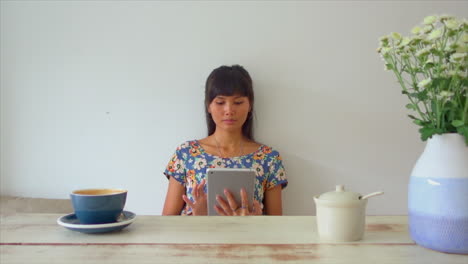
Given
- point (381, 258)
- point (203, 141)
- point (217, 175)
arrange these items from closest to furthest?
1. point (381, 258)
2. point (217, 175)
3. point (203, 141)

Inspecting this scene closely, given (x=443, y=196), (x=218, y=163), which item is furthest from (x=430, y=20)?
(x=218, y=163)

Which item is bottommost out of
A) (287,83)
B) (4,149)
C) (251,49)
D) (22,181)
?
(22,181)

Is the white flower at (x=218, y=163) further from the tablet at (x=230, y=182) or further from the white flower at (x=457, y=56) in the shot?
the white flower at (x=457, y=56)

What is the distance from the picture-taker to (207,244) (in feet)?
2.78

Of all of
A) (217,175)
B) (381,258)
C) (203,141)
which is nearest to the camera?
(381,258)

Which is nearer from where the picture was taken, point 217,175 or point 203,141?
point 217,175

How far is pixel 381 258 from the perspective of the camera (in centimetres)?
76

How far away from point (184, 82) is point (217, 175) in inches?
23.1

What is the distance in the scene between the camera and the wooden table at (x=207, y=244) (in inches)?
29.9

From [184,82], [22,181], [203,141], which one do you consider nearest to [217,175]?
[203,141]

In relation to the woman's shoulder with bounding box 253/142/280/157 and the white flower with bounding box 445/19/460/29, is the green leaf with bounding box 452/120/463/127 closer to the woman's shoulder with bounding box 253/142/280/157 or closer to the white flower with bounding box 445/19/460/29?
the white flower with bounding box 445/19/460/29

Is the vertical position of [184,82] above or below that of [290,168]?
above

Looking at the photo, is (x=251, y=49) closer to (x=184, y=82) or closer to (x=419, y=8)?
(x=184, y=82)

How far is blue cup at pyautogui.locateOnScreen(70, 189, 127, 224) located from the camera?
0.91 meters
